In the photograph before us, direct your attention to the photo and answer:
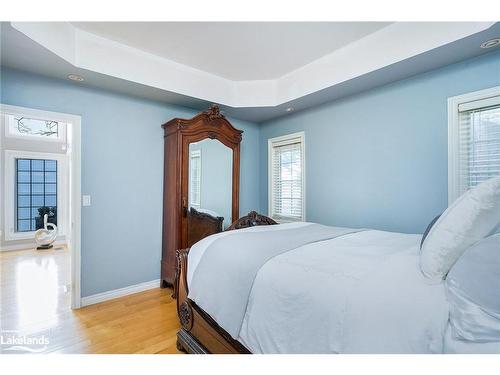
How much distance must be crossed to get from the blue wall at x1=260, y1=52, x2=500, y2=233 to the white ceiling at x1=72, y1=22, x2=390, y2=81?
0.70 m

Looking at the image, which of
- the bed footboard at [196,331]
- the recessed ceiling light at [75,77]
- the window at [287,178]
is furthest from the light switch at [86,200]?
the window at [287,178]

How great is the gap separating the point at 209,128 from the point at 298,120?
1.30 metres

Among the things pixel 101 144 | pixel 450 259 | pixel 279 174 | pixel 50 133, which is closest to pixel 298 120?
pixel 279 174

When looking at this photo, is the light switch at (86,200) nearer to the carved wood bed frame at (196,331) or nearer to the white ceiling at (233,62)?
the white ceiling at (233,62)

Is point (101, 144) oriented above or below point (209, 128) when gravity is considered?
below

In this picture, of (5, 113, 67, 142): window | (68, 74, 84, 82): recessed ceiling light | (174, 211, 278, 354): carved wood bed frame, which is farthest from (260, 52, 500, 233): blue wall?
(5, 113, 67, 142): window

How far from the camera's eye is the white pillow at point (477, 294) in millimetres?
678

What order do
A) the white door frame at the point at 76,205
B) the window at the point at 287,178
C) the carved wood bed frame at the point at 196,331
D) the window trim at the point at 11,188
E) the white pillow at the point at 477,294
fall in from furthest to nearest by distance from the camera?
1. the window trim at the point at 11,188
2. the window at the point at 287,178
3. the white door frame at the point at 76,205
4. the carved wood bed frame at the point at 196,331
5. the white pillow at the point at 477,294

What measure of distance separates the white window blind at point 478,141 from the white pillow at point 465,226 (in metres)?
1.51

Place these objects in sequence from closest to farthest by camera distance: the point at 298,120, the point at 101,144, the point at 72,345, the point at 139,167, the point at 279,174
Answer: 1. the point at 72,345
2. the point at 101,144
3. the point at 139,167
4. the point at 298,120
5. the point at 279,174

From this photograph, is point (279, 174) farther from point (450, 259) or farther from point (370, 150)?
point (450, 259)

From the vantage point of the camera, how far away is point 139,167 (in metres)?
2.84

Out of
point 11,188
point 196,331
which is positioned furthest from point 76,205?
point 11,188
